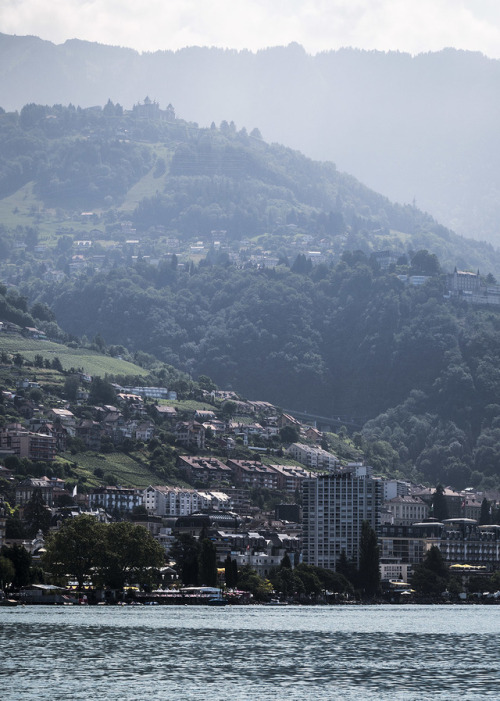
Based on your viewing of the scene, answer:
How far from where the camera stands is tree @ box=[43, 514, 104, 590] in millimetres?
175125

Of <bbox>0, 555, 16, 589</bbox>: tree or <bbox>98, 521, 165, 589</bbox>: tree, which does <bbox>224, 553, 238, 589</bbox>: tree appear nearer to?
<bbox>98, 521, 165, 589</bbox>: tree

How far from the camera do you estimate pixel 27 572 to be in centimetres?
17275

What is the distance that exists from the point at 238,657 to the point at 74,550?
65946 millimetres

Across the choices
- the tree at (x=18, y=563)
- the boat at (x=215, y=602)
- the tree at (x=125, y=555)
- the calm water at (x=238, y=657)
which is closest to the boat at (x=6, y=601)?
the calm water at (x=238, y=657)

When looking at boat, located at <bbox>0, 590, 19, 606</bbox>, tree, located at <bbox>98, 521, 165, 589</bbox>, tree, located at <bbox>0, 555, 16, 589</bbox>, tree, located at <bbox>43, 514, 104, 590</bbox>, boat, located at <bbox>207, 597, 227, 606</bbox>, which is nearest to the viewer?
tree, located at <bbox>0, 555, 16, 589</bbox>

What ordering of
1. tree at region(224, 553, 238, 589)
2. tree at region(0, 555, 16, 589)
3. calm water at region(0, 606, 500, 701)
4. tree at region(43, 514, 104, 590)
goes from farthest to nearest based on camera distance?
1. tree at region(224, 553, 238, 589)
2. tree at region(43, 514, 104, 590)
3. tree at region(0, 555, 16, 589)
4. calm water at region(0, 606, 500, 701)

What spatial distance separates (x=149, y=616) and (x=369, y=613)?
3138 cm

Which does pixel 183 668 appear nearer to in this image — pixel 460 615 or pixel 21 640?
pixel 21 640

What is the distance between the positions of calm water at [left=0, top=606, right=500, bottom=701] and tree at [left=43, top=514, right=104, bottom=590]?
11892 millimetres

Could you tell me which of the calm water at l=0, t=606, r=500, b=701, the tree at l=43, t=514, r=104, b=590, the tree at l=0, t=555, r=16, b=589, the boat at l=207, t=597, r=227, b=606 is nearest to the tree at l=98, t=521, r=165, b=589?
the tree at l=43, t=514, r=104, b=590

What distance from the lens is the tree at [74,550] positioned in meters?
175

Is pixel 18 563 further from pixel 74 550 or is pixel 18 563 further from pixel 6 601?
pixel 74 550

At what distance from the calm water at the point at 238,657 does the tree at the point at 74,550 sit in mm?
11892

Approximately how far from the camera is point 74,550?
175 m
